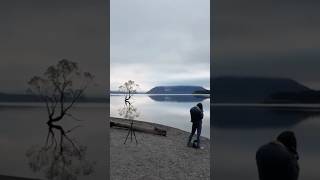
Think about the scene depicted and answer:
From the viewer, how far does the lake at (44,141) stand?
3.58m

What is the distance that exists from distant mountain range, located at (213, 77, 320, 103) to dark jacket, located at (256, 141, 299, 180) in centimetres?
47

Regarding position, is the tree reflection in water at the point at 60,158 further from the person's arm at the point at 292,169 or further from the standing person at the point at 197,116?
the standing person at the point at 197,116

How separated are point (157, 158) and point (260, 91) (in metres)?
3.35

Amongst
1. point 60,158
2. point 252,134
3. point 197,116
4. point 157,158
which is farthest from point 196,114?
point 252,134

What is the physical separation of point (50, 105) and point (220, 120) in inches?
71.5

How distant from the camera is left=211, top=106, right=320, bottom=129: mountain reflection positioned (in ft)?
9.12

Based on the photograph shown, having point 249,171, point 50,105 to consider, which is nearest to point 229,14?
point 249,171

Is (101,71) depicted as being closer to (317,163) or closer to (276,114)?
(276,114)

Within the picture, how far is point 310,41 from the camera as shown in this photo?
2.73 metres

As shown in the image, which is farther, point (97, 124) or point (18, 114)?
point (18, 114)

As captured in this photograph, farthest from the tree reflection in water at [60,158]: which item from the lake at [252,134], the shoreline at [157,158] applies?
the lake at [252,134]

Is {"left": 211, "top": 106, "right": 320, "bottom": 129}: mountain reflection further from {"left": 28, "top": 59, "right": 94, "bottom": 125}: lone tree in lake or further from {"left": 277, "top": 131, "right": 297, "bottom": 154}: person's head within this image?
{"left": 28, "top": 59, "right": 94, "bottom": 125}: lone tree in lake

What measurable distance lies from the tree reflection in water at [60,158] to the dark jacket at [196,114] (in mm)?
2432

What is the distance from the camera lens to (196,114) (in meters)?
5.69
